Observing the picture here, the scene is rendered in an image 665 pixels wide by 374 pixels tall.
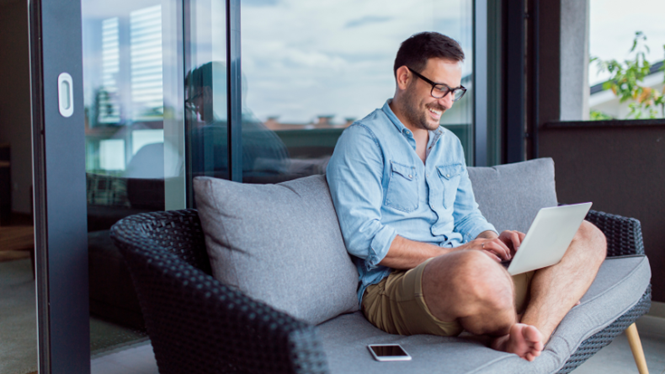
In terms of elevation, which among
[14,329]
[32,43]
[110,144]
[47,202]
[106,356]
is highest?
[32,43]

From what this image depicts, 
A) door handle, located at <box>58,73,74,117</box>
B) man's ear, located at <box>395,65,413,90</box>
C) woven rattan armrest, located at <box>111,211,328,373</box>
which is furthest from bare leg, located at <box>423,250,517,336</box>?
door handle, located at <box>58,73,74,117</box>

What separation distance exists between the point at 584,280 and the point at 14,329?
1.72 m

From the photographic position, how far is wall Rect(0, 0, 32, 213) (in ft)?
4.73

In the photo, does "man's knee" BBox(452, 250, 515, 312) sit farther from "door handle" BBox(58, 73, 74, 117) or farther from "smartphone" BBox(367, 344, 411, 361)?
"door handle" BBox(58, 73, 74, 117)

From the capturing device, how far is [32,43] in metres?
1.43

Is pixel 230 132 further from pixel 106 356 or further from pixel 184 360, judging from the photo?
pixel 184 360

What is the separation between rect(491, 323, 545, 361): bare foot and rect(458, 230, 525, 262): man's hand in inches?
10.5

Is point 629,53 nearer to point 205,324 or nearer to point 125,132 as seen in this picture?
point 125,132

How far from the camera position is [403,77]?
5.92 ft

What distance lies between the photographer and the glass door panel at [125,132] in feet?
5.47

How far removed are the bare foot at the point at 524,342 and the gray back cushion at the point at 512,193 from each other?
1033 millimetres

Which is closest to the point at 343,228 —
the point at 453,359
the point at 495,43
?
the point at 453,359

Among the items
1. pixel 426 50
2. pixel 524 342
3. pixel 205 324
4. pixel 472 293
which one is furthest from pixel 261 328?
pixel 426 50

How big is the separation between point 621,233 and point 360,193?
49.0 inches
